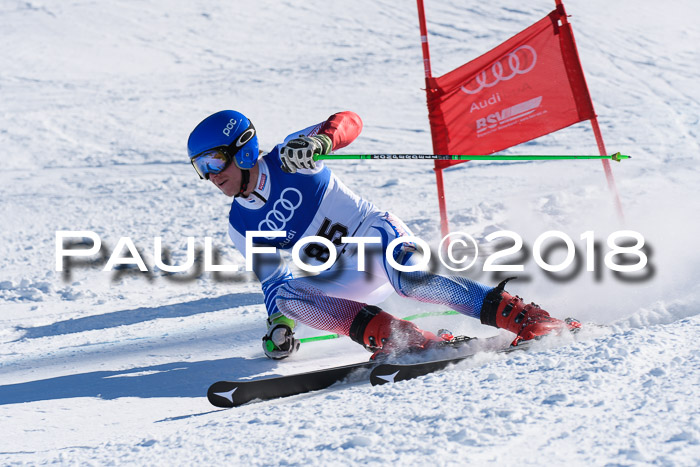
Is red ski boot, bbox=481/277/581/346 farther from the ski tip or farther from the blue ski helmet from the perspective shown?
the blue ski helmet

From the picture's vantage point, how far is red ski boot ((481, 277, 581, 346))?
3186mm

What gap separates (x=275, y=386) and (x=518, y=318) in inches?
40.1

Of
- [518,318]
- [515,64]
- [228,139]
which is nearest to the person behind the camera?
[518,318]

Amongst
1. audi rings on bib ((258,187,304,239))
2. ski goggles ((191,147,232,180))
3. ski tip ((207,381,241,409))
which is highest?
ski goggles ((191,147,232,180))

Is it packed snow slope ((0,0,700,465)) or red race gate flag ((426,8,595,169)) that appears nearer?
packed snow slope ((0,0,700,465))

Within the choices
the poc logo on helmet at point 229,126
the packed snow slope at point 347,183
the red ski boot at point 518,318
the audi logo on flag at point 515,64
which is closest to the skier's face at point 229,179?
the poc logo on helmet at point 229,126

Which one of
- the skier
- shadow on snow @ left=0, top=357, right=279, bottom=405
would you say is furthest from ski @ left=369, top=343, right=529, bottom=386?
shadow on snow @ left=0, top=357, right=279, bottom=405

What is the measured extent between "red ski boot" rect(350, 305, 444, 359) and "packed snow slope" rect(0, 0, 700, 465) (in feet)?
1.14

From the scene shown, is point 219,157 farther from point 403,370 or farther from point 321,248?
point 403,370

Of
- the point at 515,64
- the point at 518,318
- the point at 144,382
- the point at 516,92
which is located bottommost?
the point at 144,382

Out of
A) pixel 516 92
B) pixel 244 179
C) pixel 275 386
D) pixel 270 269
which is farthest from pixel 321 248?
pixel 516 92

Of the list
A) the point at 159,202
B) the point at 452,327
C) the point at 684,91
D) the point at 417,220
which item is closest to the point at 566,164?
the point at 417,220

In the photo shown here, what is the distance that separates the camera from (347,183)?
29.1ft

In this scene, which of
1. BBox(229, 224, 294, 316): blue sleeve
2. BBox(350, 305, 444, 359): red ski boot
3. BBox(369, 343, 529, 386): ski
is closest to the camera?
BBox(369, 343, 529, 386): ski
